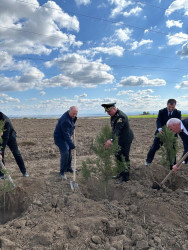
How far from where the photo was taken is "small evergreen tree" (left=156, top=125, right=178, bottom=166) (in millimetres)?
5652

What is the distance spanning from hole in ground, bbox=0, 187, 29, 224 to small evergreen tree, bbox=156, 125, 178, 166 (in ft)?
12.9

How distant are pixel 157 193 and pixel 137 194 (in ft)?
1.74

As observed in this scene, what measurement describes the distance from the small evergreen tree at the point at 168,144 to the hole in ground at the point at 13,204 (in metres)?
3.95

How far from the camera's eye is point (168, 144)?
5.76 m

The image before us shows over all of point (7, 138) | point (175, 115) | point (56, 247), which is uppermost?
point (175, 115)

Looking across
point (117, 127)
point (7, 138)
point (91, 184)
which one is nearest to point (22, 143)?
point (7, 138)

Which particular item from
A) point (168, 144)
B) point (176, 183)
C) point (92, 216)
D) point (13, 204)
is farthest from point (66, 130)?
point (176, 183)

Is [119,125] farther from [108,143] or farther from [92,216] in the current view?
[92,216]

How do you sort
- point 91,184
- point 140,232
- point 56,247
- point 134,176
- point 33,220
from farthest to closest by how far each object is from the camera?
point 134,176, point 91,184, point 33,220, point 140,232, point 56,247

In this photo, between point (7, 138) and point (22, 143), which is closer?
point (7, 138)

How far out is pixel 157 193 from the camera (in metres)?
→ 4.82

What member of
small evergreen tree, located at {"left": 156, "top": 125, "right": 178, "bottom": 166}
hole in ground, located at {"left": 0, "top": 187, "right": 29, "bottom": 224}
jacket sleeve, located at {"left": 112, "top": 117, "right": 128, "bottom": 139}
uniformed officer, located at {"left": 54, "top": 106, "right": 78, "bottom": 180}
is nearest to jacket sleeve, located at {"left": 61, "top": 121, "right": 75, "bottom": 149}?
uniformed officer, located at {"left": 54, "top": 106, "right": 78, "bottom": 180}

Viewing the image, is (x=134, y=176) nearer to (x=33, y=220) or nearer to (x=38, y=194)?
(x=38, y=194)

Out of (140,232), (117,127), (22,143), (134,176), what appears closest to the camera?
(140,232)
